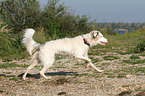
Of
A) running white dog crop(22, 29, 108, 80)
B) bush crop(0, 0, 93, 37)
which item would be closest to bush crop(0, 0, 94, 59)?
bush crop(0, 0, 93, 37)

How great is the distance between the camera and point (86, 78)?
733 centimetres

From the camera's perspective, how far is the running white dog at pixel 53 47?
7.25m

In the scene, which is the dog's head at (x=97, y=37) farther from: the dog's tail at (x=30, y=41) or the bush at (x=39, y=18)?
the bush at (x=39, y=18)

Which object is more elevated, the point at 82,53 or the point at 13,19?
the point at 13,19

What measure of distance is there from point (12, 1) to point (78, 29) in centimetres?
684

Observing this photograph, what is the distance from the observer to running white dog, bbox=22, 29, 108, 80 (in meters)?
7.25

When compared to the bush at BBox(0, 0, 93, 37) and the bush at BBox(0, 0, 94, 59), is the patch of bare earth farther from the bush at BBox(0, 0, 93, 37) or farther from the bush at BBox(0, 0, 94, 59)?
the bush at BBox(0, 0, 93, 37)

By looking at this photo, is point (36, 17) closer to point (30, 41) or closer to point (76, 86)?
point (30, 41)

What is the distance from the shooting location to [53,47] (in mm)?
7305

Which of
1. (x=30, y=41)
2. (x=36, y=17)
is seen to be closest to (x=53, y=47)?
(x=30, y=41)

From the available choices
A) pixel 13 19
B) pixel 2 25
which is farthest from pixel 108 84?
pixel 13 19

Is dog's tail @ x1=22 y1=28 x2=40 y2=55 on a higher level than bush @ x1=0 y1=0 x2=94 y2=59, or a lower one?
lower

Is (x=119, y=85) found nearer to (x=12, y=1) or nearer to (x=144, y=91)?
(x=144, y=91)

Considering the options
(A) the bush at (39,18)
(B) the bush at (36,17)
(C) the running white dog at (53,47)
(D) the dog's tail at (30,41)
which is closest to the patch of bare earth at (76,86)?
(C) the running white dog at (53,47)
